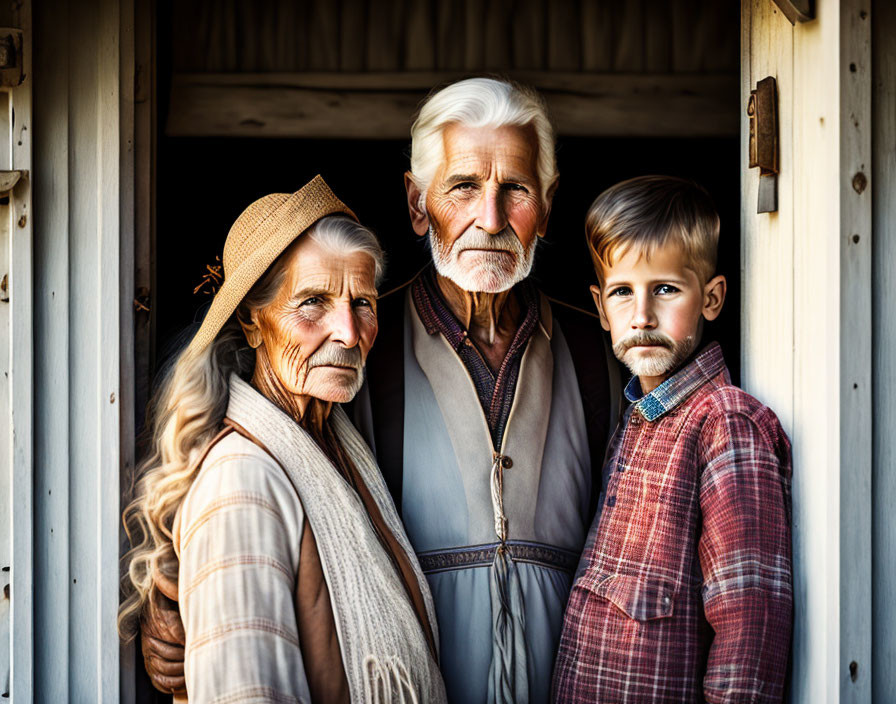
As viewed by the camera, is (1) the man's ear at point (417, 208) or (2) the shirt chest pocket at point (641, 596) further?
(1) the man's ear at point (417, 208)

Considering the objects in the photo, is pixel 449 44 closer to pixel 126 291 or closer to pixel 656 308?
pixel 656 308

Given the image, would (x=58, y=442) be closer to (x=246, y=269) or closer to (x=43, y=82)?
(x=246, y=269)

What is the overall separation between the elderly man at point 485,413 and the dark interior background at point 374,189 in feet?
4.47

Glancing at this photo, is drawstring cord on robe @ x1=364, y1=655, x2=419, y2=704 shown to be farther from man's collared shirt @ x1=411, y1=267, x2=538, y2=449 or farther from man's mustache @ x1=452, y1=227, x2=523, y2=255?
man's mustache @ x1=452, y1=227, x2=523, y2=255

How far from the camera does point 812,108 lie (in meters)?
2.52

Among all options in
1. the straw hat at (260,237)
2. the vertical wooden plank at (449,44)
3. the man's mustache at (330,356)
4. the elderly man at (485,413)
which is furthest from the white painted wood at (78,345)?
the vertical wooden plank at (449,44)

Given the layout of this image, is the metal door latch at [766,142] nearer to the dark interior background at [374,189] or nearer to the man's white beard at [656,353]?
the man's white beard at [656,353]

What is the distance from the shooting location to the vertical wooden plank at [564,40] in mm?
3391

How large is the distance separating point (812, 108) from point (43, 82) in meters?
2.06

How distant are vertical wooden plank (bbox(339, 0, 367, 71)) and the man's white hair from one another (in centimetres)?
36

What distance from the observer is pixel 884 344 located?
249 cm

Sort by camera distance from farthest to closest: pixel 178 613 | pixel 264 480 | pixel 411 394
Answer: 1. pixel 411 394
2. pixel 178 613
3. pixel 264 480

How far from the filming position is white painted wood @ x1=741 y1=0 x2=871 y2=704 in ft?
7.87

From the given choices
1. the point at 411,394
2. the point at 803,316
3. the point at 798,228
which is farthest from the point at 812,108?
the point at 411,394
